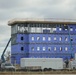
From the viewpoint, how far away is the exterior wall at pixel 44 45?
10600cm

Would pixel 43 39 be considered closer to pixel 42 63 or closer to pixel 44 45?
pixel 44 45

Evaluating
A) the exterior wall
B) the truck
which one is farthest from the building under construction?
the truck

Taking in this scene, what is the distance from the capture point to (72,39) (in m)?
109

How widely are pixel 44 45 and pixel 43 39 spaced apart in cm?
211

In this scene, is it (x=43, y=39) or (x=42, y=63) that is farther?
(x=43, y=39)

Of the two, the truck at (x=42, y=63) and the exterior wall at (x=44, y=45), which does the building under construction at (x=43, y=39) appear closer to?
the exterior wall at (x=44, y=45)

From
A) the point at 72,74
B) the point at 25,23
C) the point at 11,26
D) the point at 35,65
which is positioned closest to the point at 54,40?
the point at 25,23

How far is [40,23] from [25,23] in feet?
16.9

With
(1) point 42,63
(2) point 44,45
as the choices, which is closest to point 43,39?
(2) point 44,45

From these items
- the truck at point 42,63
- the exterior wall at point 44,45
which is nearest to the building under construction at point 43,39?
the exterior wall at point 44,45

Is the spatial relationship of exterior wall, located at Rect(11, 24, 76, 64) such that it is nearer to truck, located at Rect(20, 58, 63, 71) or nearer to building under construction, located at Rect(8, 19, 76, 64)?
building under construction, located at Rect(8, 19, 76, 64)

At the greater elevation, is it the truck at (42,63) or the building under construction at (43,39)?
the building under construction at (43,39)

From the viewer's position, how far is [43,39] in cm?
10700

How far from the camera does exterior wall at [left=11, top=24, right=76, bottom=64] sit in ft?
348
